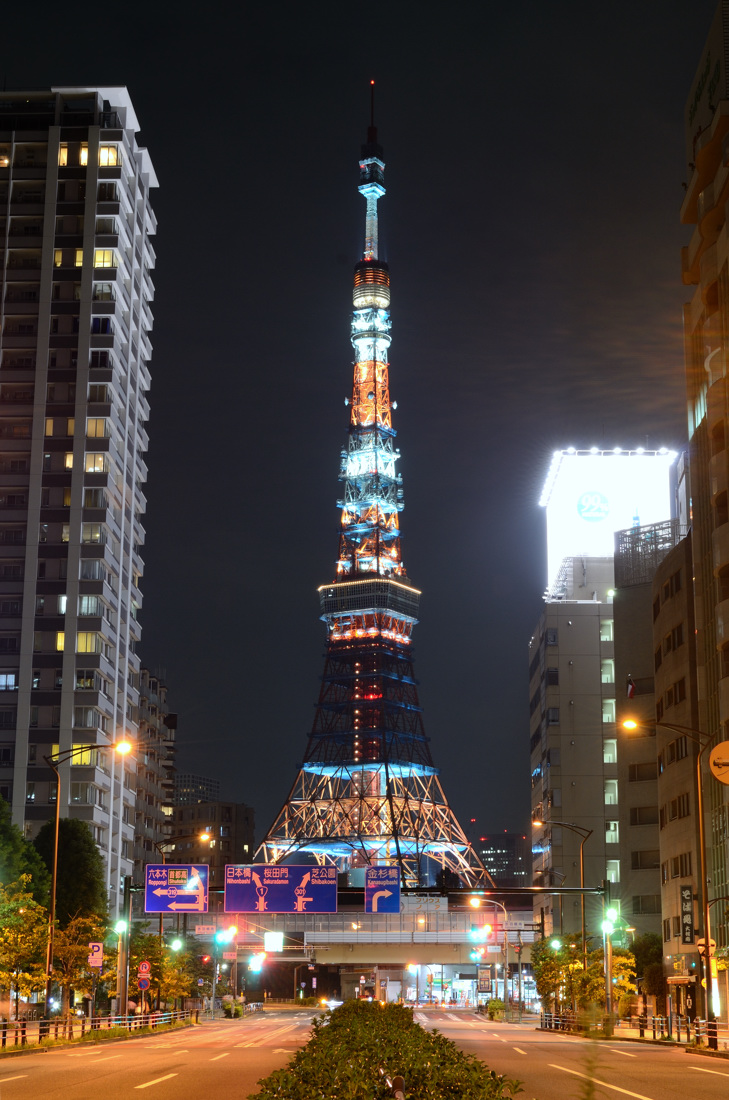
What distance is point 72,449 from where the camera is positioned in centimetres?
11219

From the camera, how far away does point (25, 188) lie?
395 feet

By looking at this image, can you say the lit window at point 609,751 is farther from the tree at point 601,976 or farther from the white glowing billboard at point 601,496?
the tree at point 601,976

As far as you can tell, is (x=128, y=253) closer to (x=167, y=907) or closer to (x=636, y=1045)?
(x=167, y=907)

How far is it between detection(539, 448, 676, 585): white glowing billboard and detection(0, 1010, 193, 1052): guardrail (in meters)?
89.1

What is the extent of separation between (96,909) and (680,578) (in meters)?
43.5

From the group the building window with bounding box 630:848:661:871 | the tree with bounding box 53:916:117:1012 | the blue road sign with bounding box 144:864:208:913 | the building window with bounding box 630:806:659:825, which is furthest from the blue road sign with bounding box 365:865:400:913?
the building window with bounding box 630:848:661:871

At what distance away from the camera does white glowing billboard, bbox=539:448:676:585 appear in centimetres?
14475

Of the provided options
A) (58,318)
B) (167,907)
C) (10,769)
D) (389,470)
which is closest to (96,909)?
(10,769)

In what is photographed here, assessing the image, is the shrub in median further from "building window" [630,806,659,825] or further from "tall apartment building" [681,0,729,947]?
"building window" [630,806,659,825]

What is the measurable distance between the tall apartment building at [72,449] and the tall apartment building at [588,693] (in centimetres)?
3923

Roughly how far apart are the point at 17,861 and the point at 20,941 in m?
23.1

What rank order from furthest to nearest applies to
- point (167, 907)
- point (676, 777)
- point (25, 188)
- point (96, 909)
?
point (25, 188) → point (96, 909) → point (676, 777) → point (167, 907)

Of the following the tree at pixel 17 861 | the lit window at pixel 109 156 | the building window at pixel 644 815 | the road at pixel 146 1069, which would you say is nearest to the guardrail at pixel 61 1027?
the road at pixel 146 1069

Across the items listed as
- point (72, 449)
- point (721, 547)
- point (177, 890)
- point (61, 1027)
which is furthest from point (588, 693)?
point (61, 1027)
